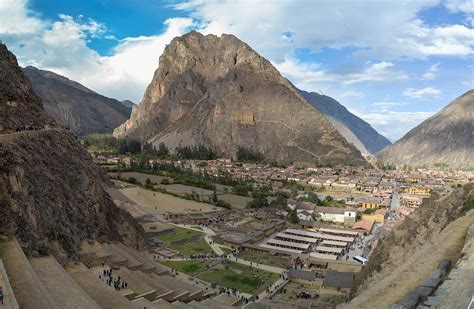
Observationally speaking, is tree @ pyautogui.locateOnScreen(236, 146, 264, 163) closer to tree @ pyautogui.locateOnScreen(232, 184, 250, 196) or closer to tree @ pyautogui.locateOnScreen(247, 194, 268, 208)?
tree @ pyautogui.locateOnScreen(232, 184, 250, 196)

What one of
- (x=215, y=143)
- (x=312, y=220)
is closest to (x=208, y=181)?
(x=312, y=220)

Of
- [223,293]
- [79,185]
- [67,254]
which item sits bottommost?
[223,293]

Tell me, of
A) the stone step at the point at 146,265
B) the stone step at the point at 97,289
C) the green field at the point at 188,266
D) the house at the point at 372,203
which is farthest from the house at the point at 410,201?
the stone step at the point at 97,289

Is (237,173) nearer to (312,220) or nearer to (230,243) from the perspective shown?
(312,220)

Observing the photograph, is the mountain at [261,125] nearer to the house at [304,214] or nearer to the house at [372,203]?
the house at [372,203]

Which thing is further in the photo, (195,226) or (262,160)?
(262,160)
